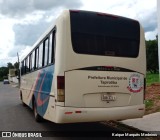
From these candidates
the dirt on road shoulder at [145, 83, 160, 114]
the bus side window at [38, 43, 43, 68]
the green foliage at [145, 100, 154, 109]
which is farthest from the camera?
the green foliage at [145, 100, 154, 109]

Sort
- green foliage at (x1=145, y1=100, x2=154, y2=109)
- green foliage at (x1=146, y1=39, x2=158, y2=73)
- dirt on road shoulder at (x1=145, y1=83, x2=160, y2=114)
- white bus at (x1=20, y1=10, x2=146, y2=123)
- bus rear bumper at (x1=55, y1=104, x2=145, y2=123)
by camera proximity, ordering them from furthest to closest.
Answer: green foliage at (x1=146, y1=39, x2=158, y2=73) → green foliage at (x1=145, y1=100, x2=154, y2=109) → dirt on road shoulder at (x1=145, y1=83, x2=160, y2=114) → white bus at (x1=20, y1=10, x2=146, y2=123) → bus rear bumper at (x1=55, y1=104, x2=145, y2=123)

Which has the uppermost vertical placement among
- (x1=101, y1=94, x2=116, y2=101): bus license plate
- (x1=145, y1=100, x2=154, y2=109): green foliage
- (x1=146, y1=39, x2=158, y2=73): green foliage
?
(x1=146, y1=39, x2=158, y2=73): green foliage

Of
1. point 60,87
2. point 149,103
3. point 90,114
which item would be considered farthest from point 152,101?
point 60,87

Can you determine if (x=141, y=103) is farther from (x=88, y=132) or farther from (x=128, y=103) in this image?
(x=88, y=132)

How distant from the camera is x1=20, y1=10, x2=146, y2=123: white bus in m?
8.04

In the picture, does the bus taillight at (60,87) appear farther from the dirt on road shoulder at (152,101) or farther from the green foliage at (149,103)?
the green foliage at (149,103)

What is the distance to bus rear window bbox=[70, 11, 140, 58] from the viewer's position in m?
8.30

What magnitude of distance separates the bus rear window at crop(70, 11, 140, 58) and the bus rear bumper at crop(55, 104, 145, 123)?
140 cm

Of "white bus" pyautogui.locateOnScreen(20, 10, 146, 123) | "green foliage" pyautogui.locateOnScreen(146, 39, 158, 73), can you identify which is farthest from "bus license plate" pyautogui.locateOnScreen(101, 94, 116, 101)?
"green foliage" pyautogui.locateOnScreen(146, 39, 158, 73)

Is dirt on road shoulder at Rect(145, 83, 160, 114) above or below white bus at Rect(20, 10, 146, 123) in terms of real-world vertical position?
below

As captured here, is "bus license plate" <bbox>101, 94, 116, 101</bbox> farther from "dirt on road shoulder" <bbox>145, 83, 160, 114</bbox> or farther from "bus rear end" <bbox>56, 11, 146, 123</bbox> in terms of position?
"dirt on road shoulder" <bbox>145, 83, 160, 114</bbox>

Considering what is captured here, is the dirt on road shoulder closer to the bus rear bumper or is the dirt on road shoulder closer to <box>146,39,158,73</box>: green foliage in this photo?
the bus rear bumper

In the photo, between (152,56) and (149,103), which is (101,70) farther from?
(152,56)

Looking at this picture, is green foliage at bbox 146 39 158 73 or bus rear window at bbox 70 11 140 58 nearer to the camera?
bus rear window at bbox 70 11 140 58
